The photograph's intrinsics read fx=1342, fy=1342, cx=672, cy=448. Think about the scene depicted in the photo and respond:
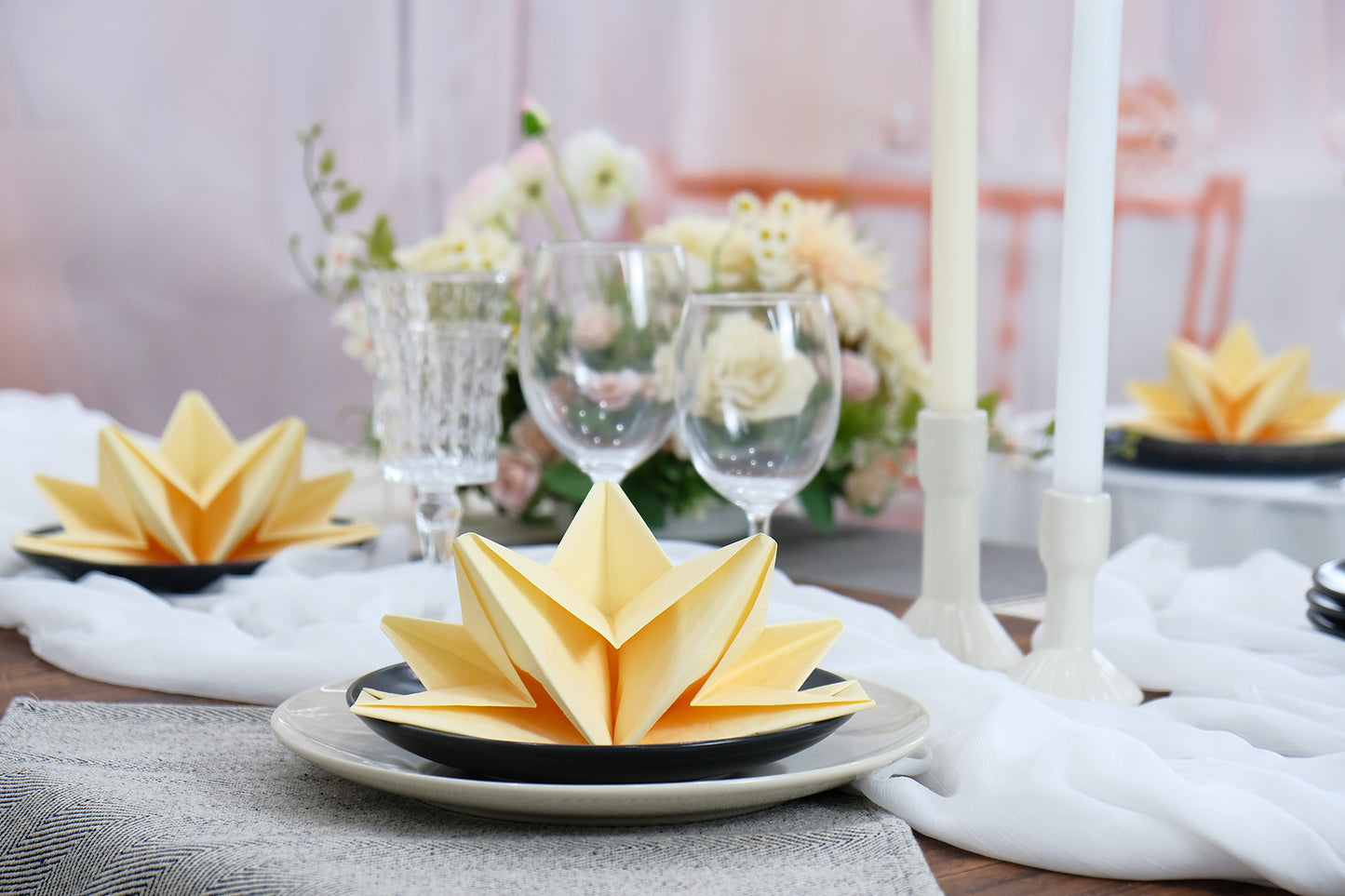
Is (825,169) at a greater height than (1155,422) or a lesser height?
greater

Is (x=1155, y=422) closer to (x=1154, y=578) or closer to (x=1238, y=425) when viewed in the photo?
(x=1238, y=425)

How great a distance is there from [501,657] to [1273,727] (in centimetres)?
35

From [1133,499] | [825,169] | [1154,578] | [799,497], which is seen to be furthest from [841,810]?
[825,169]

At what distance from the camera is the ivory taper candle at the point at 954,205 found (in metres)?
0.77

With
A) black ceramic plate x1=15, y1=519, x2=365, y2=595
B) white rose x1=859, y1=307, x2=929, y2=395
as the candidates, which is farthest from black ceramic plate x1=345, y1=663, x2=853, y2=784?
white rose x1=859, y1=307, x2=929, y2=395

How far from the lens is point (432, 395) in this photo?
2.75 feet

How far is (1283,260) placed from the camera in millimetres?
3648

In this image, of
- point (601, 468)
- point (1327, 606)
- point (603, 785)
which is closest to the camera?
point (603, 785)

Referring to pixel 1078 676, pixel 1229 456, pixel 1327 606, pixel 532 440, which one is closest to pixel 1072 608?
pixel 1078 676

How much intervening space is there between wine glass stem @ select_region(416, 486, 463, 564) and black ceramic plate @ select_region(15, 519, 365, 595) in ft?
0.62

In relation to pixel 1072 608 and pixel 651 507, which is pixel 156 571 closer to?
pixel 651 507

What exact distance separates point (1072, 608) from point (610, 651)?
30 centimetres

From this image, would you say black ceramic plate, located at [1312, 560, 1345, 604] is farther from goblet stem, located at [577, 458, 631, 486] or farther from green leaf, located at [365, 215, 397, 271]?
green leaf, located at [365, 215, 397, 271]

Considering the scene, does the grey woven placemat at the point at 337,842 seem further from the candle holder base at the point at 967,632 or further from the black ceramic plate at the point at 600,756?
the candle holder base at the point at 967,632
